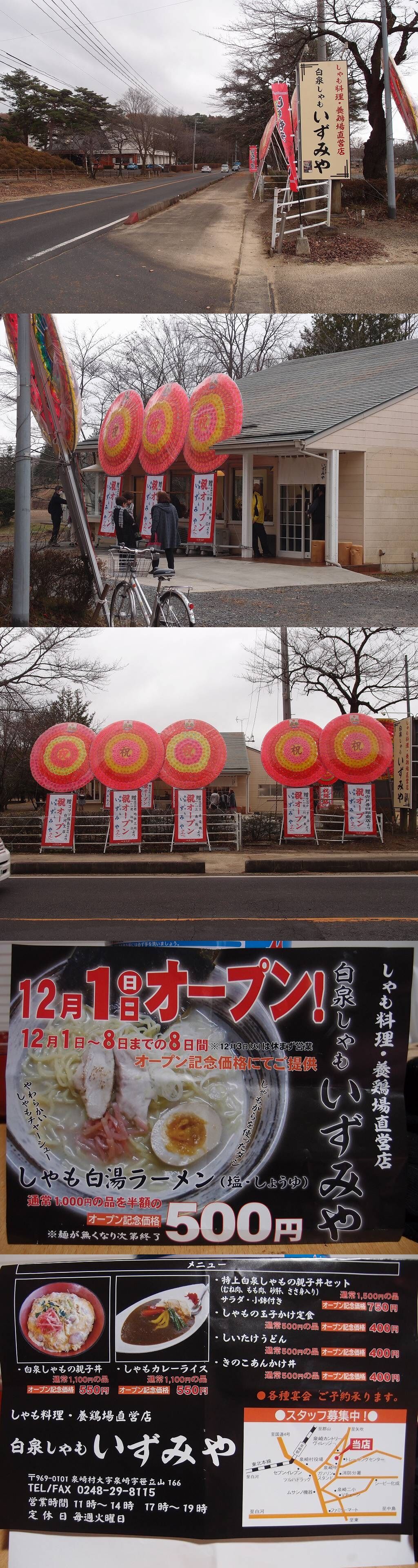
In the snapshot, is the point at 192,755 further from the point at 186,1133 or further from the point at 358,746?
the point at 186,1133

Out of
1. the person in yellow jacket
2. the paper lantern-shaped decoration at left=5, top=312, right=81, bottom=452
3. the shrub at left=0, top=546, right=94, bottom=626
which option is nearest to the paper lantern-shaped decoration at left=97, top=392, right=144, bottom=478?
the paper lantern-shaped decoration at left=5, top=312, right=81, bottom=452

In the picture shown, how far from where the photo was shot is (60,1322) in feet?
6.55

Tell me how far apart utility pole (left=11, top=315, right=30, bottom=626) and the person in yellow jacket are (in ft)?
6.09

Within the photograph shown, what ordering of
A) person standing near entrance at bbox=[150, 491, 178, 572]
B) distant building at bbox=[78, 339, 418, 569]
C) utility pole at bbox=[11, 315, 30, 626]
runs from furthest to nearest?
distant building at bbox=[78, 339, 418, 569] → person standing near entrance at bbox=[150, 491, 178, 572] → utility pole at bbox=[11, 315, 30, 626]

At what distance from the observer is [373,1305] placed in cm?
201

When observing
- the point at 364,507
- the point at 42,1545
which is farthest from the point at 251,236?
the point at 42,1545

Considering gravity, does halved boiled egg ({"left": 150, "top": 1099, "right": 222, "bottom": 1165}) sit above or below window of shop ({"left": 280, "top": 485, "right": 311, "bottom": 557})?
below

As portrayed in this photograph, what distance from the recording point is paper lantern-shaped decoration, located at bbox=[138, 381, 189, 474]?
5746mm

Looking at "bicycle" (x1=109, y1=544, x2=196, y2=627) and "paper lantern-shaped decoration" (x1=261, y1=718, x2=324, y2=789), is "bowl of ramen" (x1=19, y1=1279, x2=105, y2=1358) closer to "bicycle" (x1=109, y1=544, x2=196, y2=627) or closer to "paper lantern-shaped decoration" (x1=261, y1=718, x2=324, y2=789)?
"paper lantern-shaped decoration" (x1=261, y1=718, x2=324, y2=789)

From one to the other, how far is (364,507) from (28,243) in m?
2.90

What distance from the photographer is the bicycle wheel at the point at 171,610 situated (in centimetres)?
607

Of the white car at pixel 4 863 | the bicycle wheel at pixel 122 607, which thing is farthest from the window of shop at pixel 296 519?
the white car at pixel 4 863

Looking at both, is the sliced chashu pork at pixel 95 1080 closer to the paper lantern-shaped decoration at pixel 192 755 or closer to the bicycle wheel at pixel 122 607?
the paper lantern-shaped decoration at pixel 192 755

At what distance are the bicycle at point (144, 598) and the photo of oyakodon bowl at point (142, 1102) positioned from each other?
4178 mm
